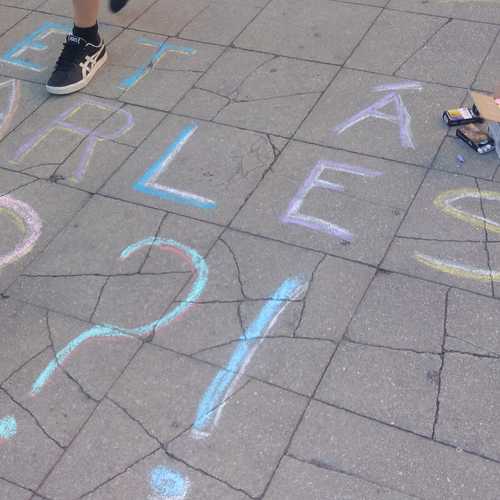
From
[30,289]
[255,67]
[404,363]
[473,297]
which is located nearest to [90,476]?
[30,289]

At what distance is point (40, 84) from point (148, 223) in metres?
1.84

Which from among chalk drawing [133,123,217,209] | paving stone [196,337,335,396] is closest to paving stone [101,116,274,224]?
chalk drawing [133,123,217,209]

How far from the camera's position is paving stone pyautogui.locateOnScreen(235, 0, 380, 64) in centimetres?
520

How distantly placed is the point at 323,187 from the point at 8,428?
82.3 inches

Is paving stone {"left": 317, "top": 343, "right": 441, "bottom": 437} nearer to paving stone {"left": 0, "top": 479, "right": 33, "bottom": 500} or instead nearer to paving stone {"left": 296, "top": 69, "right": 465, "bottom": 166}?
paving stone {"left": 0, "top": 479, "right": 33, "bottom": 500}

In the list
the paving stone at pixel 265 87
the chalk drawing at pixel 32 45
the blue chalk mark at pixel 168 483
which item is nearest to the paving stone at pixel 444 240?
the paving stone at pixel 265 87

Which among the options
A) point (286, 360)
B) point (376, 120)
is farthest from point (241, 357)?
point (376, 120)

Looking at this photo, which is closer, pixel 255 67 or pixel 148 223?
pixel 148 223

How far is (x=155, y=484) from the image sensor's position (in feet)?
9.41

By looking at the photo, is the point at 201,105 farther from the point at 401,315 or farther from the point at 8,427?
the point at 8,427

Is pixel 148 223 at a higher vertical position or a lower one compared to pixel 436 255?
higher

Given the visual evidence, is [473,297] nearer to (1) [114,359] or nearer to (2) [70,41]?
(1) [114,359]

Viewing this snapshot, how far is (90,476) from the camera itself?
Answer: 9.61 ft

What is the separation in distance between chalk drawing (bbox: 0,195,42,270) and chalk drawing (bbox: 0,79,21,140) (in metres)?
0.74
